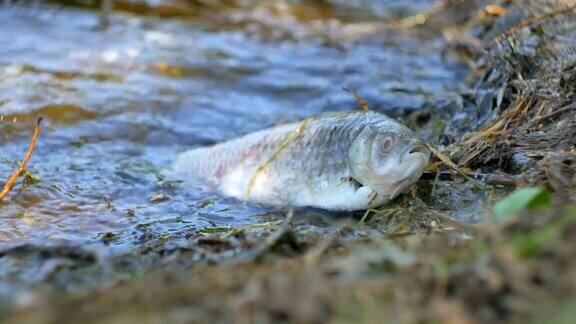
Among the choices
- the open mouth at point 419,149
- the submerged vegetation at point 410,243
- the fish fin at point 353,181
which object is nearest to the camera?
the submerged vegetation at point 410,243

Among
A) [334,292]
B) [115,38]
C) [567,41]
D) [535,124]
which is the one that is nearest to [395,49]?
[115,38]

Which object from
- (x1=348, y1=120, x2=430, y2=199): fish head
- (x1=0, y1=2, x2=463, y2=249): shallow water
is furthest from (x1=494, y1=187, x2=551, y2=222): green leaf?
(x1=0, y1=2, x2=463, y2=249): shallow water

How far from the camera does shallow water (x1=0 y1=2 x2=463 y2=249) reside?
4.69 m

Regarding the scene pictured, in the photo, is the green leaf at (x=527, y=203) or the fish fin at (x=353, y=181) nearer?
the green leaf at (x=527, y=203)

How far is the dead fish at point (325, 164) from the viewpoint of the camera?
398 cm

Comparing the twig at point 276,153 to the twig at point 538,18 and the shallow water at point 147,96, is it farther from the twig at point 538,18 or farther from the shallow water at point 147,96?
the twig at point 538,18

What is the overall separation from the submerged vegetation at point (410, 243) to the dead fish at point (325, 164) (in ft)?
0.41

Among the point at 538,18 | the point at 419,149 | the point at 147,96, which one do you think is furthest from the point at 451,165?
the point at 147,96

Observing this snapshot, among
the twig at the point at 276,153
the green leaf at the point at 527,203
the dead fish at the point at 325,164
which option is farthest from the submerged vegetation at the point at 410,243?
the twig at the point at 276,153

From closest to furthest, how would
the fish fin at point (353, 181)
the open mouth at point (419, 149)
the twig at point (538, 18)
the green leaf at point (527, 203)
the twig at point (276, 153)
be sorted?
the green leaf at point (527, 203) → the open mouth at point (419, 149) → the fish fin at point (353, 181) → the twig at point (276, 153) → the twig at point (538, 18)

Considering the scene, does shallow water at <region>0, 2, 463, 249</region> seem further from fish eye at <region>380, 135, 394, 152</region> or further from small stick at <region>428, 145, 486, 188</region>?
small stick at <region>428, 145, 486, 188</region>

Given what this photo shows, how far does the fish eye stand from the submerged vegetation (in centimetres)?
32

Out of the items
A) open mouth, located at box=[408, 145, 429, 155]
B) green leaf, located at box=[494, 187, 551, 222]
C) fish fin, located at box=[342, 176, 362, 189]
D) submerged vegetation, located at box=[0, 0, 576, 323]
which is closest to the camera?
submerged vegetation, located at box=[0, 0, 576, 323]

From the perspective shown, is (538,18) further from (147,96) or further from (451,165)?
(147,96)
